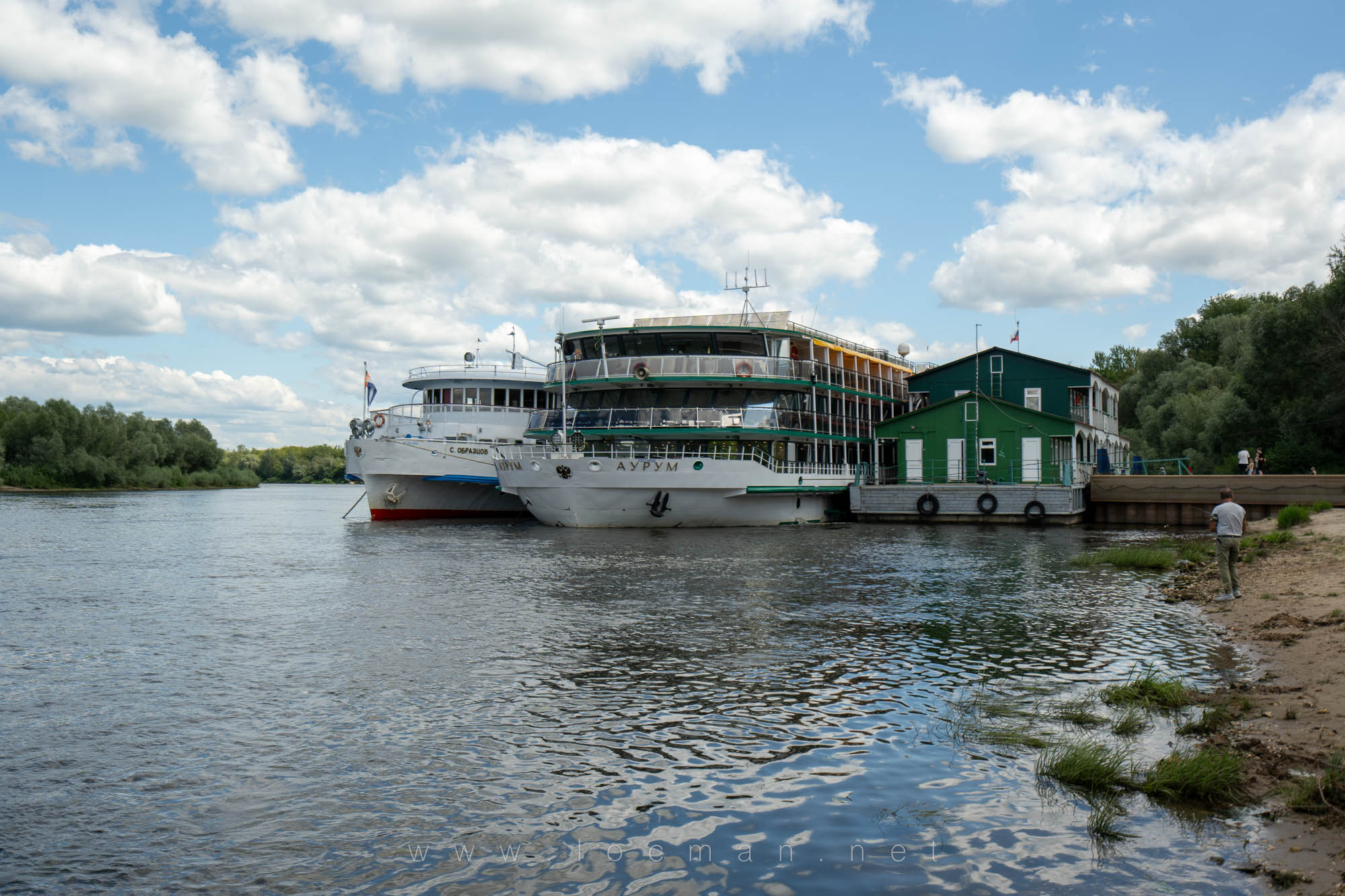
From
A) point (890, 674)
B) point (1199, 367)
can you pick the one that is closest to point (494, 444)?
point (890, 674)

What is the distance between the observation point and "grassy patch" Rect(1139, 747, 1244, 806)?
704 cm

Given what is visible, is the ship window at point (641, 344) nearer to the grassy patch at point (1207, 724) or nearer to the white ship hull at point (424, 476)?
the white ship hull at point (424, 476)

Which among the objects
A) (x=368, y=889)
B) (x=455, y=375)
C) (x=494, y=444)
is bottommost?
(x=368, y=889)

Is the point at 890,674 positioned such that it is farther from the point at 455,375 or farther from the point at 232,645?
the point at 455,375

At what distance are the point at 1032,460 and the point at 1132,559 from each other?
1882 cm

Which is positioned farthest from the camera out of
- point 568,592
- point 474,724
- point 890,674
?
point 568,592

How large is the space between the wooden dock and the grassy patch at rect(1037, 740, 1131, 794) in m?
33.2

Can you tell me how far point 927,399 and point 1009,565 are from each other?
29.8 metres

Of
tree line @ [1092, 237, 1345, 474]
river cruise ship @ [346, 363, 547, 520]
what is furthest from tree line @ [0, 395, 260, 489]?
tree line @ [1092, 237, 1345, 474]

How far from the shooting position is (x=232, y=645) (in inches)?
558

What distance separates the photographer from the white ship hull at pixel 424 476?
142 ft

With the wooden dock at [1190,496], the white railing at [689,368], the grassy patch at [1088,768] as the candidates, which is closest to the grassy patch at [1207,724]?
the grassy patch at [1088,768]

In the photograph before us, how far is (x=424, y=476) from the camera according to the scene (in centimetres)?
4384

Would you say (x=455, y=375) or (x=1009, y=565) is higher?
(x=455, y=375)
